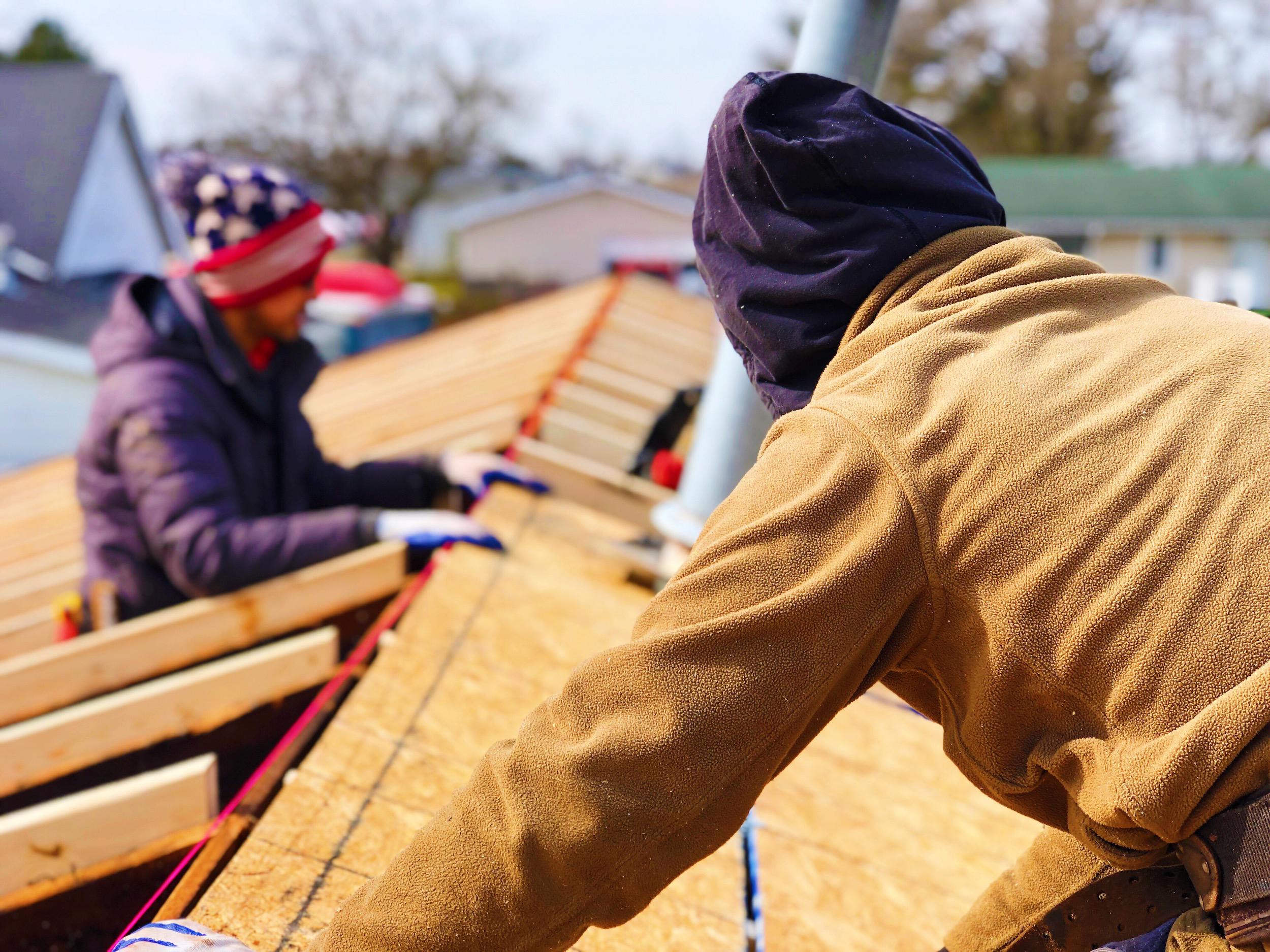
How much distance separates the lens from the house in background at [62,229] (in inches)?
540

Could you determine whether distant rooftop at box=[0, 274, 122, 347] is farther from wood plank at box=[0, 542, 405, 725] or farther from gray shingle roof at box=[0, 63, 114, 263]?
wood plank at box=[0, 542, 405, 725]

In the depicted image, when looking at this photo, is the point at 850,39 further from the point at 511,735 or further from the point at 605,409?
the point at 605,409

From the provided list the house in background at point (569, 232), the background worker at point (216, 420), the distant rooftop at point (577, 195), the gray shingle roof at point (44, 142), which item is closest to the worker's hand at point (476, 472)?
the background worker at point (216, 420)

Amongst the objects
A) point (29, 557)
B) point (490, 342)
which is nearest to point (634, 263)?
point (490, 342)

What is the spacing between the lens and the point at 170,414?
3.30 metres

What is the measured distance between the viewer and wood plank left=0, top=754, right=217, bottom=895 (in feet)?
7.48

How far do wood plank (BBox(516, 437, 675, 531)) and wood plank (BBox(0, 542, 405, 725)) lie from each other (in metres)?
1.24

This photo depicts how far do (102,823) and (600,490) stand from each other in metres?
2.65

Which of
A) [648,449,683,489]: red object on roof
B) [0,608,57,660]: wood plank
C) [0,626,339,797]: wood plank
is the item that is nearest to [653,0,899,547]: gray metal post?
[648,449,683,489]: red object on roof

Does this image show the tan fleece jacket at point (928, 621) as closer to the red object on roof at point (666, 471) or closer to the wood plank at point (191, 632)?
the wood plank at point (191, 632)

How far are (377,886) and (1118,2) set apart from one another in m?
44.8

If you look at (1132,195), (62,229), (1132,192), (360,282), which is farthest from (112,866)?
(1132,192)

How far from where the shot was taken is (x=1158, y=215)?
31172 millimetres

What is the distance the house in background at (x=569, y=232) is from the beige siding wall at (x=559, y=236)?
0.02m
